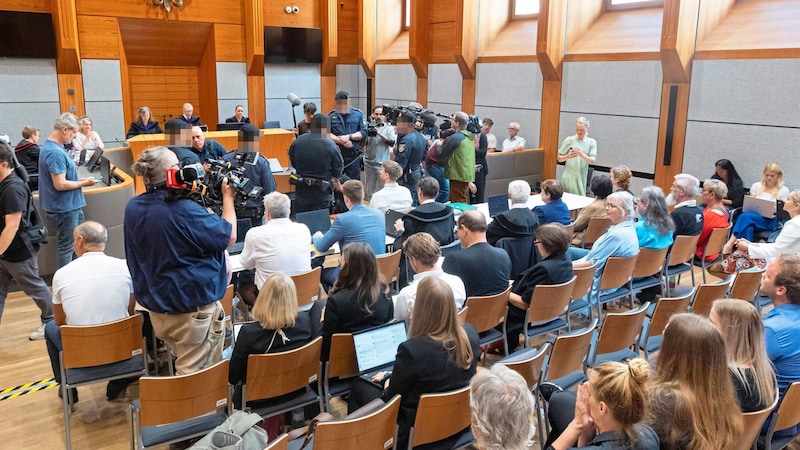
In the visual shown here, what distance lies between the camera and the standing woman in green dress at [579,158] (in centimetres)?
770

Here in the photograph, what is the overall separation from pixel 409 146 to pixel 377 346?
4524 millimetres

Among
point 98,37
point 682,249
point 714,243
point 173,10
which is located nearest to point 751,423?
point 682,249

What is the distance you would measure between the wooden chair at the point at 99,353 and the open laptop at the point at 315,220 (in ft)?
6.45

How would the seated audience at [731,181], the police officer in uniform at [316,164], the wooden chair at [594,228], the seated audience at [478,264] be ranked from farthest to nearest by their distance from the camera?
1. the seated audience at [731,181]
2. the police officer in uniform at [316,164]
3. the wooden chair at [594,228]
4. the seated audience at [478,264]

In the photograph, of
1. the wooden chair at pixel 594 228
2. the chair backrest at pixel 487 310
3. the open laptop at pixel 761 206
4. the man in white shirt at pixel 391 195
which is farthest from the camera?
the open laptop at pixel 761 206

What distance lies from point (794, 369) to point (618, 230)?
188 cm

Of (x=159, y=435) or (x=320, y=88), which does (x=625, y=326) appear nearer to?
(x=159, y=435)

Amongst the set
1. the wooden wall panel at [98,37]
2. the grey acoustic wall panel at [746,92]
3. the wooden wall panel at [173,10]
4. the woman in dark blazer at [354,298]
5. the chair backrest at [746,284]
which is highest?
the wooden wall panel at [173,10]

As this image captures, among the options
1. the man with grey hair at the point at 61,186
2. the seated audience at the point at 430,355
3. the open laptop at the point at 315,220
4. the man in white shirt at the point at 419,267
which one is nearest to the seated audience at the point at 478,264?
the man in white shirt at the point at 419,267

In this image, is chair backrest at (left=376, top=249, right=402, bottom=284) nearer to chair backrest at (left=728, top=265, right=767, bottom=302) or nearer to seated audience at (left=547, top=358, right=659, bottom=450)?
chair backrest at (left=728, top=265, right=767, bottom=302)

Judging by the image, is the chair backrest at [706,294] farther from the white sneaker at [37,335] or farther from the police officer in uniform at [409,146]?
the white sneaker at [37,335]

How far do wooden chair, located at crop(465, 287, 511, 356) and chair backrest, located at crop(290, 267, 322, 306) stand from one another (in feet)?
3.62

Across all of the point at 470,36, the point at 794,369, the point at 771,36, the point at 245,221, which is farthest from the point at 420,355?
the point at 470,36

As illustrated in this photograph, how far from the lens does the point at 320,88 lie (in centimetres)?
1286
